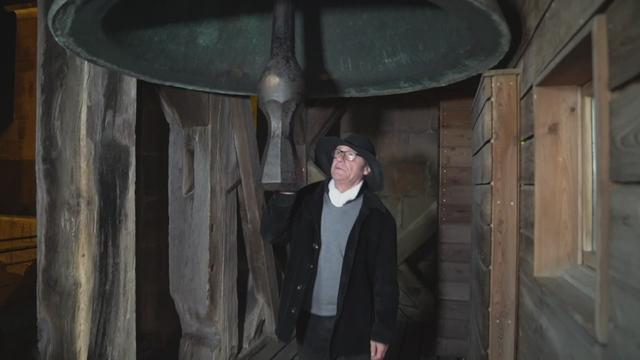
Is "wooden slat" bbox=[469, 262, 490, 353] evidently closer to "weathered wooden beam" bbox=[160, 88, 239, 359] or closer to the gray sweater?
the gray sweater

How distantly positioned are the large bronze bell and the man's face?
866 millimetres

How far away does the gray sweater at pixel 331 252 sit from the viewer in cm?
249

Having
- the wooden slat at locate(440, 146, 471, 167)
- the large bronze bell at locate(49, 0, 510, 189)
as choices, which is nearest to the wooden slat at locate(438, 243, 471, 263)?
the wooden slat at locate(440, 146, 471, 167)

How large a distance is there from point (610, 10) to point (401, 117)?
4782mm

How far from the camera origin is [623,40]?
104 centimetres

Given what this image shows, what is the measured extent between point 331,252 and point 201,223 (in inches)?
40.5

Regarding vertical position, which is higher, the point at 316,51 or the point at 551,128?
the point at 316,51

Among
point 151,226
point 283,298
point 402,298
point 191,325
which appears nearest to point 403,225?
point 402,298

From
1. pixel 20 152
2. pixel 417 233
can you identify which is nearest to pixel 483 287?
pixel 417 233

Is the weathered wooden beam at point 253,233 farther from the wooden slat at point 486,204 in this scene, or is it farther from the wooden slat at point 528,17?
the wooden slat at point 528,17

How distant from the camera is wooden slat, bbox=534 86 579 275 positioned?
72.2 inches

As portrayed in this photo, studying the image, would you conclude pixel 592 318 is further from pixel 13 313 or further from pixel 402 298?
pixel 13 313

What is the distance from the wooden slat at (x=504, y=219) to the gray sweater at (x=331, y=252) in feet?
2.23

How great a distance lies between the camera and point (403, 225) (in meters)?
5.84
